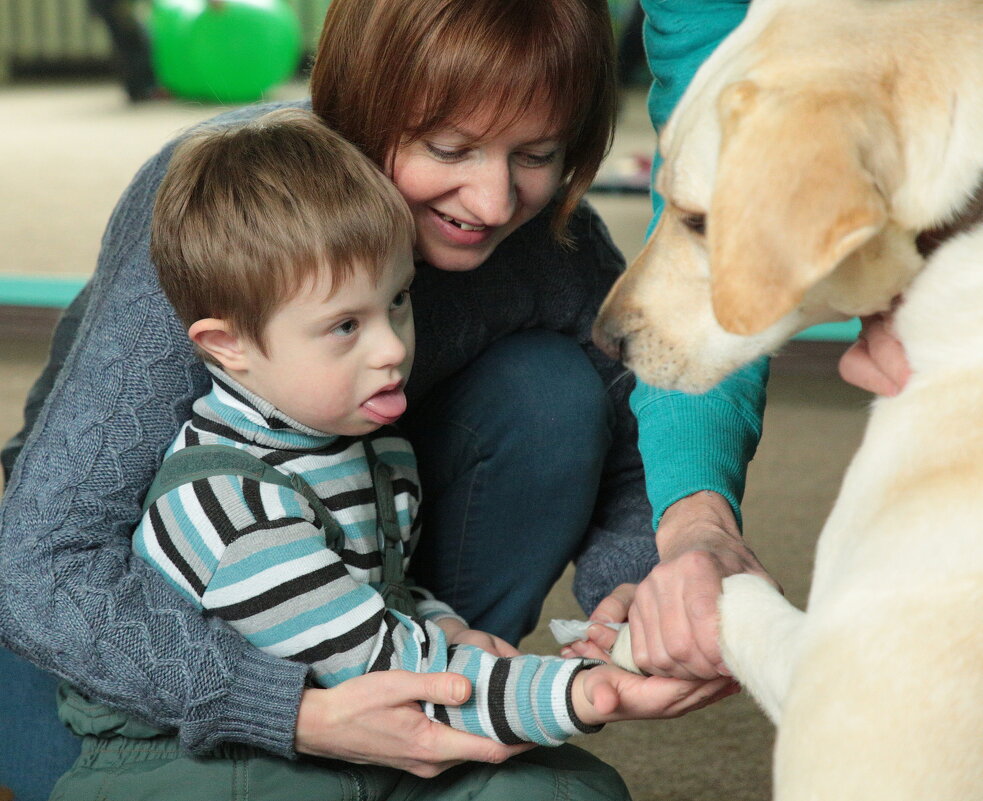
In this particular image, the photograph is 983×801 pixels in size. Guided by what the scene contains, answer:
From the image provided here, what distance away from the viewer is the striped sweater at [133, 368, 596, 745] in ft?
3.22

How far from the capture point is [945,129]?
2.44ft

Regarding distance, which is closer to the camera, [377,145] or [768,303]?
[768,303]

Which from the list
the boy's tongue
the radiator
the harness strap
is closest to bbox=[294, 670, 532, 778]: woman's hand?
the harness strap

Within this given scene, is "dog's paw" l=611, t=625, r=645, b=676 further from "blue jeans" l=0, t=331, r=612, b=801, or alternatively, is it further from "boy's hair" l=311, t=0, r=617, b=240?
"boy's hair" l=311, t=0, r=617, b=240

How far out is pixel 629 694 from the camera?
3.15 ft

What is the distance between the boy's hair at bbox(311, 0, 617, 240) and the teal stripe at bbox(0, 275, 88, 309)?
2128 mm

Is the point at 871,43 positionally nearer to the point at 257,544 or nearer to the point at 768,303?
the point at 768,303

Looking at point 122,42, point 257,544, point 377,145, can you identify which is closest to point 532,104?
point 377,145

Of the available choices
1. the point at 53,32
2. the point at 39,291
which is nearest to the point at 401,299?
the point at 39,291

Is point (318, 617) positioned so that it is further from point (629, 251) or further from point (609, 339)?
point (629, 251)

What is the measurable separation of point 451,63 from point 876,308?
1.50 ft

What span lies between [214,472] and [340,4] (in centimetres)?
47

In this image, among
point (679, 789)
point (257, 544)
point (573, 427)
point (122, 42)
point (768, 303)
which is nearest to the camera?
point (768, 303)

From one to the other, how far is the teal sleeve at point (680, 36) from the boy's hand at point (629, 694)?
0.50 metres
